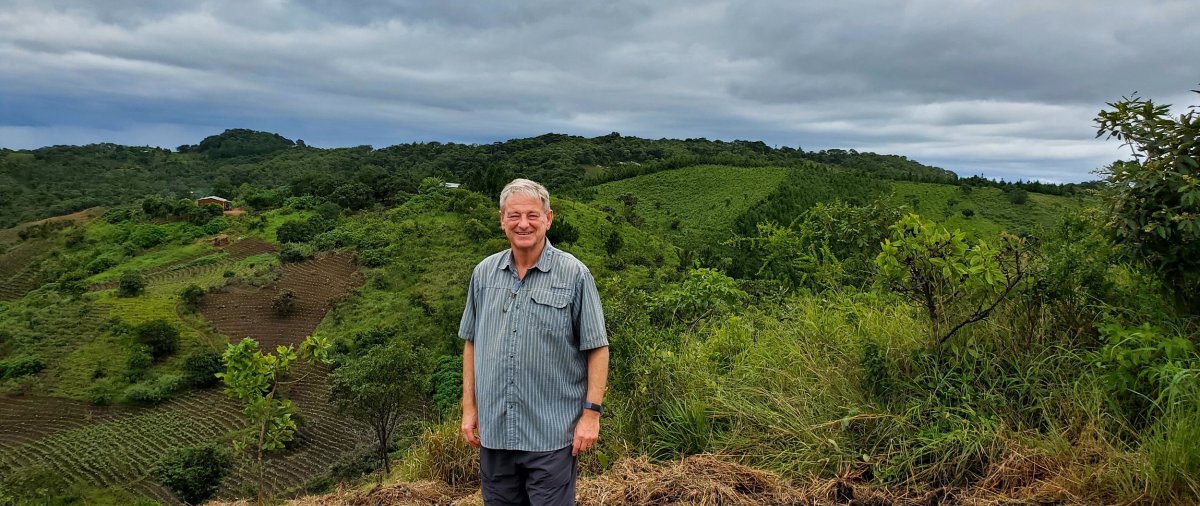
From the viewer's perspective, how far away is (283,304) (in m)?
35.2

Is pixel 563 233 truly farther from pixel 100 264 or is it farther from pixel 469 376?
pixel 100 264

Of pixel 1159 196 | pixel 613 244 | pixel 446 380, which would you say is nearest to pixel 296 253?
pixel 613 244

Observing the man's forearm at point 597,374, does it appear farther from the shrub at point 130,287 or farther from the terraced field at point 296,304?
the shrub at point 130,287

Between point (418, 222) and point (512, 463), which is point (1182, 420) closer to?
point (512, 463)

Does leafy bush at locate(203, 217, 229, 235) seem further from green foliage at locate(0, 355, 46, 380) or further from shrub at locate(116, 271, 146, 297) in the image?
Answer: green foliage at locate(0, 355, 46, 380)

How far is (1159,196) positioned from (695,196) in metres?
51.7

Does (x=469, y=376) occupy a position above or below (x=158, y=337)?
above

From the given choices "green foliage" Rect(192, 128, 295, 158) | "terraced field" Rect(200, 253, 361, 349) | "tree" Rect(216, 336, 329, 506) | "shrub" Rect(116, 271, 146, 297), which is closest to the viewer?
"tree" Rect(216, 336, 329, 506)

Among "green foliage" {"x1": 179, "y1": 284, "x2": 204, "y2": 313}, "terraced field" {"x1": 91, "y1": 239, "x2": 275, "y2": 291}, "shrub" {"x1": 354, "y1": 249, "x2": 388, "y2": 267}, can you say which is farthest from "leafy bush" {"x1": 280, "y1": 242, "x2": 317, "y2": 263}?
"green foliage" {"x1": 179, "y1": 284, "x2": 204, "y2": 313}

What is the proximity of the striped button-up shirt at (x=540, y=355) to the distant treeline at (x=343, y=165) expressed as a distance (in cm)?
5050

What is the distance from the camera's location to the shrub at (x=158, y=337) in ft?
99.6

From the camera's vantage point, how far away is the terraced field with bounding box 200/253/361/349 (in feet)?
111

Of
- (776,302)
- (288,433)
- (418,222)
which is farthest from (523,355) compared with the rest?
(418,222)

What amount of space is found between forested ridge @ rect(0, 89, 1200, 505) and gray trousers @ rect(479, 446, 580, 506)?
0.70 m
